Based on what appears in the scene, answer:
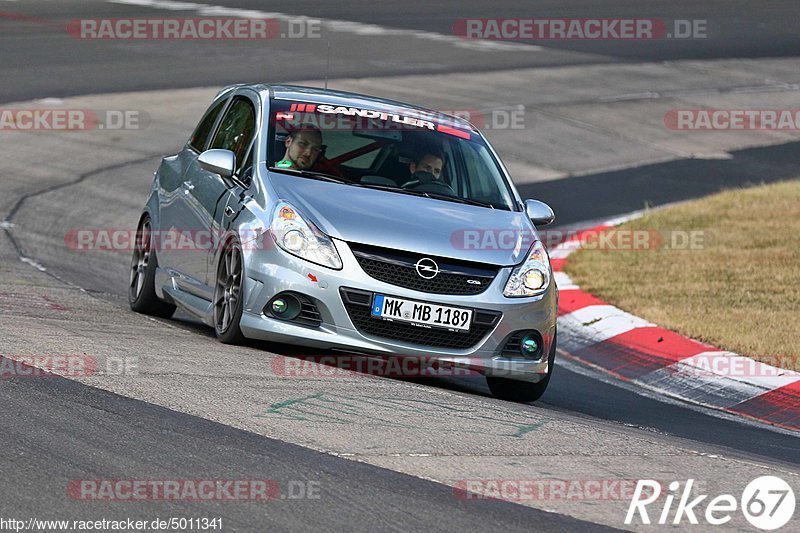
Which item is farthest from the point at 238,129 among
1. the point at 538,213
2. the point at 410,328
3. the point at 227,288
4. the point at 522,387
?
the point at 522,387

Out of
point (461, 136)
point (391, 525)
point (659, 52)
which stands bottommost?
point (391, 525)

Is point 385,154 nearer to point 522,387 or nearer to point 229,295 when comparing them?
point 229,295

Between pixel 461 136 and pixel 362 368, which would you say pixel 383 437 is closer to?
pixel 362 368

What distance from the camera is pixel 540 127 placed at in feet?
64.1

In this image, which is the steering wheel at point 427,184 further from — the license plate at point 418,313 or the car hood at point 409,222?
the license plate at point 418,313

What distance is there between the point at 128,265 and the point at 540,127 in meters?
8.36

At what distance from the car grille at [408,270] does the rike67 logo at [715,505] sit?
2.19m

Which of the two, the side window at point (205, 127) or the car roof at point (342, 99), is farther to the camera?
the side window at point (205, 127)

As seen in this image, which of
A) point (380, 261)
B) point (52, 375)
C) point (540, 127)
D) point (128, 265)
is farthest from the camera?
point (540, 127)

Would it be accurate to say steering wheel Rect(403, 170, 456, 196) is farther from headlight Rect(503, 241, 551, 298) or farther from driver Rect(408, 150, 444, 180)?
headlight Rect(503, 241, 551, 298)

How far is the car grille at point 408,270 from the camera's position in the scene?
304 inches

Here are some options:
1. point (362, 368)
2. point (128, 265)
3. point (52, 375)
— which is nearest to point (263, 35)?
point (128, 265)

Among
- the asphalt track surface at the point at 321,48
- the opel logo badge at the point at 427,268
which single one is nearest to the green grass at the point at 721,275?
the opel logo badge at the point at 427,268

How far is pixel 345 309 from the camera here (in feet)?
25.3
